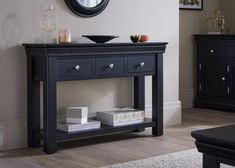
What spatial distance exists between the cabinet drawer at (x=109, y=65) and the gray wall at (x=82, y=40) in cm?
37

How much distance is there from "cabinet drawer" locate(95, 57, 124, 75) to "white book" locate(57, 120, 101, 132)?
0.42m

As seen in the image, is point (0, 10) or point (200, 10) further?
point (200, 10)

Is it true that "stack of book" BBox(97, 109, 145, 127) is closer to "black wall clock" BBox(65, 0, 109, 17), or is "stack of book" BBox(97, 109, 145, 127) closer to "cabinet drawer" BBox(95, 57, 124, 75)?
"cabinet drawer" BBox(95, 57, 124, 75)

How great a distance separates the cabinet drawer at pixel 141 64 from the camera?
14.0 ft

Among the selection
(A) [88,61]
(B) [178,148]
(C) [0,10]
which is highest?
(C) [0,10]

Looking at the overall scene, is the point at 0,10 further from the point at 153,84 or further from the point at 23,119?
the point at 153,84

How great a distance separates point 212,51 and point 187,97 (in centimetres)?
69

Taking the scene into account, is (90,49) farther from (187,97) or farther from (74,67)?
(187,97)

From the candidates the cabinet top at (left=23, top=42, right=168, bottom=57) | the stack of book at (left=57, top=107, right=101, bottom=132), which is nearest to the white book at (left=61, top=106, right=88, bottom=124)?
the stack of book at (left=57, top=107, right=101, bottom=132)

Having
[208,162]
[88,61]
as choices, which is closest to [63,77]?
[88,61]

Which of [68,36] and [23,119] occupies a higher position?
[68,36]

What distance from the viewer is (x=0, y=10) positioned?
152 inches

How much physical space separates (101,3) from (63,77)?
0.93 meters

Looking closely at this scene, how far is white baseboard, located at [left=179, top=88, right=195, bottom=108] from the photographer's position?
6.17 m
